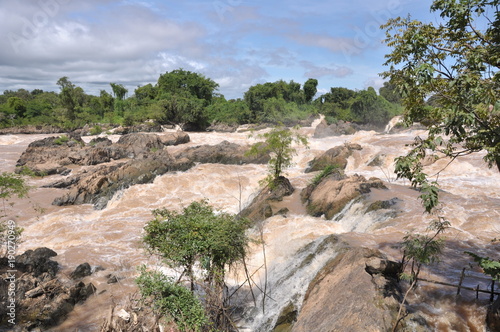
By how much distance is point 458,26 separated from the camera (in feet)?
20.7

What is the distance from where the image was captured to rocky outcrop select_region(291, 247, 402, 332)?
677 centimetres

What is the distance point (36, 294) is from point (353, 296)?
971cm

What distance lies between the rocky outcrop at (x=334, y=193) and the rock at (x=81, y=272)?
10.5 meters

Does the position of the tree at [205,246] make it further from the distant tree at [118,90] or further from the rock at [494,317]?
the distant tree at [118,90]

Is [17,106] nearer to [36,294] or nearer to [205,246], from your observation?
[36,294]

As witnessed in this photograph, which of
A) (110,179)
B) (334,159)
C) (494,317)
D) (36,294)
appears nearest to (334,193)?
(334,159)

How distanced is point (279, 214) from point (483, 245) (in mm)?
8583

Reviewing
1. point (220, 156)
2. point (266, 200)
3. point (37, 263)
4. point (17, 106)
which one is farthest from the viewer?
point (17, 106)

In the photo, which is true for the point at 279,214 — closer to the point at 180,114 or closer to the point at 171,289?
the point at 171,289

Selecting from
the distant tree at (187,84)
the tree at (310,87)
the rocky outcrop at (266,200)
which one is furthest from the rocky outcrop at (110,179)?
the tree at (310,87)

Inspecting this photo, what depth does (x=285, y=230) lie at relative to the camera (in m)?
14.6

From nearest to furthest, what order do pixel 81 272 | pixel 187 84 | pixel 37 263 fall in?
pixel 37 263 < pixel 81 272 < pixel 187 84

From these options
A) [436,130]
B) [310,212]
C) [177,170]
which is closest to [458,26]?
[436,130]

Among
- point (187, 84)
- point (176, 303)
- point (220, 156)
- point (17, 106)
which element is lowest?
point (176, 303)
